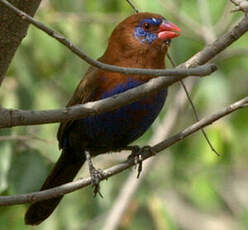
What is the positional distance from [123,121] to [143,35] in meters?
0.51

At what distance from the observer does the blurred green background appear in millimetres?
4527

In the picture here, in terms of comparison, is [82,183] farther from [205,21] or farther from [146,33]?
[205,21]

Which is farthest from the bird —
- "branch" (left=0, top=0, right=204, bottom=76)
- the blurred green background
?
"branch" (left=0, top=0, right=204, bottom=76)

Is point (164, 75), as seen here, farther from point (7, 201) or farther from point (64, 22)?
point (64, 22)

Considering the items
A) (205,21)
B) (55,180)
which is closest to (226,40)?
(55,180)

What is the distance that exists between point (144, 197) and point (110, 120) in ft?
5.58

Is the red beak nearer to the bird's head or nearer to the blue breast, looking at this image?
the bird's head

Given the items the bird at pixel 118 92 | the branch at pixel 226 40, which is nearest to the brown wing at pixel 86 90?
the bird at pixel 118 92

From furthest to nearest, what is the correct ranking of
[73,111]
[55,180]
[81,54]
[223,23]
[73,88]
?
[223,23] → [73,88] → [55,180] → [73,111] → [81,54]

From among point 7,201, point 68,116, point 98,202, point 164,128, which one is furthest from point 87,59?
point 164,128

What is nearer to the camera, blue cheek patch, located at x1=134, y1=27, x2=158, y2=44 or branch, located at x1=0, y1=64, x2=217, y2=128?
branch, located at x1=0, y1=64, x2=217, y2=128

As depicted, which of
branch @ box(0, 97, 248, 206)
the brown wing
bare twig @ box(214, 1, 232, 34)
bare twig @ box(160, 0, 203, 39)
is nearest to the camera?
branch @ box(0, 97, 248, 206)

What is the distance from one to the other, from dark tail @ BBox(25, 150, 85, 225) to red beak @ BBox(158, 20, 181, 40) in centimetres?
87

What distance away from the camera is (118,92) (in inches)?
160
